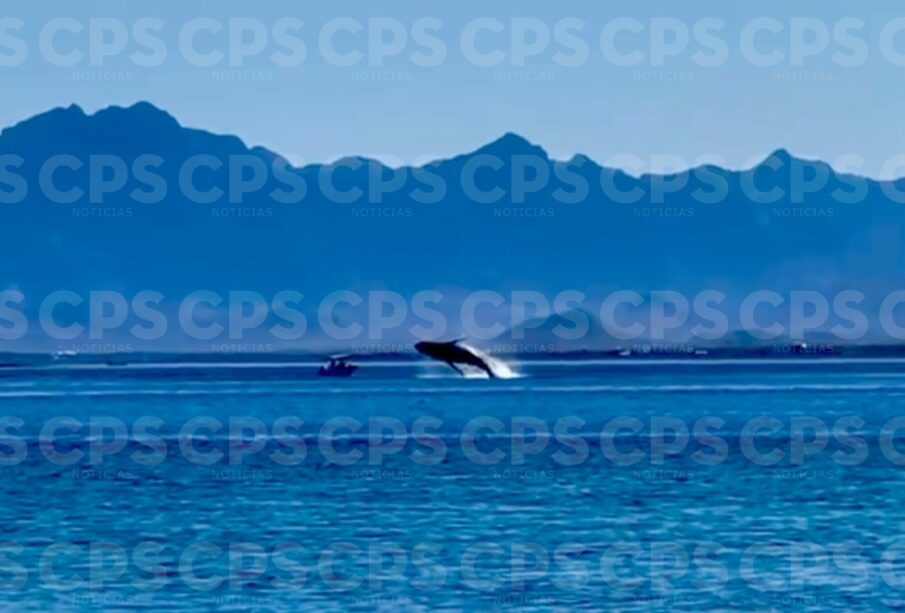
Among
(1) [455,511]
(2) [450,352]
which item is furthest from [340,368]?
(1) [455,511]

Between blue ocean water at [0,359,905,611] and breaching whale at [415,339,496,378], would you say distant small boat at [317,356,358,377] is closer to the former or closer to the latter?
breaching whale at [415,339,496,378]

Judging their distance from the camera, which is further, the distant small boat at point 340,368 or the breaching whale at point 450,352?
the distant small boat at point 340,368

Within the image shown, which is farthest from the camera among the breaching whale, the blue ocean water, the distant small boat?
the distant small boat

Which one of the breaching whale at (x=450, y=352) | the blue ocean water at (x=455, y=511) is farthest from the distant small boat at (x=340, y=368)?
the blue ocean water at (x=455, y=511)

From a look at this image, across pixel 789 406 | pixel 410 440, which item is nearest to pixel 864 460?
pixel 410 440

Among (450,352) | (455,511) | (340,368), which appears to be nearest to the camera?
(455,511)

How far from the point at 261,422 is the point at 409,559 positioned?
43081 mm

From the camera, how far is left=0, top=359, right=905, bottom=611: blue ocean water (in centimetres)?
2662

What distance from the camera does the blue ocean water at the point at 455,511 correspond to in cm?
2662

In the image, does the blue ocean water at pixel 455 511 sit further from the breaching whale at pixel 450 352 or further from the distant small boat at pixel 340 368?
the distant small boat at pixel 340 368

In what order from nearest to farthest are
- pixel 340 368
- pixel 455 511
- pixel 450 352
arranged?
pixel 455 511
pixel 450 352
pixel 340 368

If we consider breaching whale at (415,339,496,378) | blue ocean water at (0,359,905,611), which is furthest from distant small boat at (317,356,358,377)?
blue ocean water at (0,359,905,611)

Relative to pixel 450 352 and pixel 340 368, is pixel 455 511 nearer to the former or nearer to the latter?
pixel 450 352

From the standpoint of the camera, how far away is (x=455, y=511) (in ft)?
122
